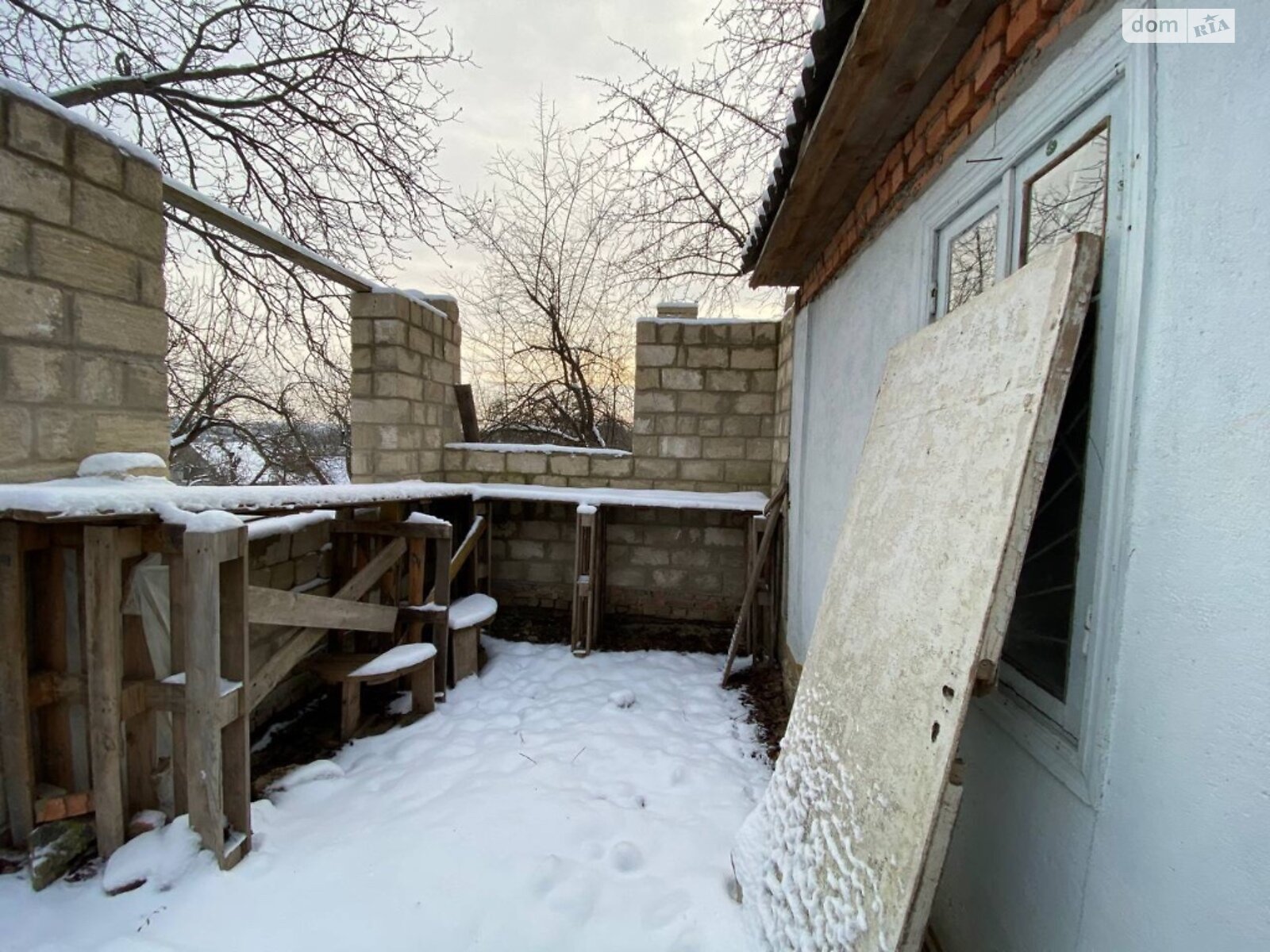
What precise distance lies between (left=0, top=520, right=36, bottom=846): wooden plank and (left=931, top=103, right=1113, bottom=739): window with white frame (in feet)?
11.2

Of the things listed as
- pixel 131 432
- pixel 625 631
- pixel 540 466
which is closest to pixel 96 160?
pixel 131 432

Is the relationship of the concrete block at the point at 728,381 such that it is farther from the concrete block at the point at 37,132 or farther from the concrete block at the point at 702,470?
the concrete block at the point at 37,132

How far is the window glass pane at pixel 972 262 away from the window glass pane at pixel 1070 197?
156 mm

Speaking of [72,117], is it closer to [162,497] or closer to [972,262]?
[162,497]

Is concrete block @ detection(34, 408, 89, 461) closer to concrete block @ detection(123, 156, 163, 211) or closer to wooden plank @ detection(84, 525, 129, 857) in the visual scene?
wooden plank @ detection(84, 525, 129, 857)

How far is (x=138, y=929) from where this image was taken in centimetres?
176

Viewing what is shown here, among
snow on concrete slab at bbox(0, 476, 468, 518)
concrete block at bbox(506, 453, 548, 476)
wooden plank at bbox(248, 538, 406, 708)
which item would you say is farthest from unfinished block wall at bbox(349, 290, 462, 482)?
snow on concrete slab at bbox(0, 476, 468, 518)

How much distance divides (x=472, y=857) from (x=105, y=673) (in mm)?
1602

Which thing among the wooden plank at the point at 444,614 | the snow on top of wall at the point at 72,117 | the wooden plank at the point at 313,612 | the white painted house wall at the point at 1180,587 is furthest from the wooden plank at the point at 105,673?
the white painted house wall at the point at 1180,587

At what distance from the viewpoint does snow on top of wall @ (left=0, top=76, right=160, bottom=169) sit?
1953mm

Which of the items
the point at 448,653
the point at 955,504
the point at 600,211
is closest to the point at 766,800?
the point at 955,504

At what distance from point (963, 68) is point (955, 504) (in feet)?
4.97

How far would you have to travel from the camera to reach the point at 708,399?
496cm

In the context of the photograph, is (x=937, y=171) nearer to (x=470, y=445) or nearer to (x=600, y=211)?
(x=470, y=445)
